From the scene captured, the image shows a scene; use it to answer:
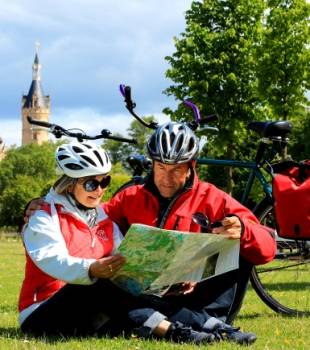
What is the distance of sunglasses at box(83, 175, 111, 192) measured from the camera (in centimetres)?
503

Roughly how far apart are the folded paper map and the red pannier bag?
137cm

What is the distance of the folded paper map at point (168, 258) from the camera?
14.5 ft

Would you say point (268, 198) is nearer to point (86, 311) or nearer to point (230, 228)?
point (230, 228)

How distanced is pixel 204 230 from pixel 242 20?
28.9m

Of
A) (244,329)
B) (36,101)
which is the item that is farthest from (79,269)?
(36,101)

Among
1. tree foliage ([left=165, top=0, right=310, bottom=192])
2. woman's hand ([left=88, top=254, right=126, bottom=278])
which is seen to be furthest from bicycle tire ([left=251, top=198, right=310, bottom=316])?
tree foliage ([left=165, top=0, right=310, bottom=192])

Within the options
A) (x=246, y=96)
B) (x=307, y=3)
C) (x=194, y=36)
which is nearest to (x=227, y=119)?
(x=246, y=96)

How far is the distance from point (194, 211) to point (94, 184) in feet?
2.39

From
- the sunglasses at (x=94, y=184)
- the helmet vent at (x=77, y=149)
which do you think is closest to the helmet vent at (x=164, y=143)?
the sunglasses at (x=94, y=184)

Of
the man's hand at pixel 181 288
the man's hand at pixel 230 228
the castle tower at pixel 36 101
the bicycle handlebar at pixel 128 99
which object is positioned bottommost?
the man's hand at pixel 181 288

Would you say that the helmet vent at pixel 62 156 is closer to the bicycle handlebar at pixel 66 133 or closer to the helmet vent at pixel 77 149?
the helmet vent at pixel 77 149

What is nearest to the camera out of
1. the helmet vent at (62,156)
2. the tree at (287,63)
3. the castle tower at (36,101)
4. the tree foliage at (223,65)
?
the helmet vent at (62,156)

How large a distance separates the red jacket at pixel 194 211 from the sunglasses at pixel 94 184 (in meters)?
0.31

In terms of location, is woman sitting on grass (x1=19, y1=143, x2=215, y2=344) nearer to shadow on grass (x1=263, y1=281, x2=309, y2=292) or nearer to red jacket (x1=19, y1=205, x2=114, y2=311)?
red jacket (x1=19, y1=205, x2=114, y2=311)
